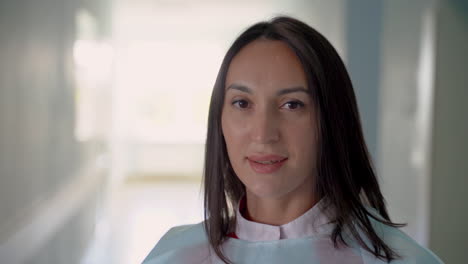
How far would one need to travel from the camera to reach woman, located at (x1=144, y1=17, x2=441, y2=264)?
51.7 inches

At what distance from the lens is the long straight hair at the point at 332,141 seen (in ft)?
4.32

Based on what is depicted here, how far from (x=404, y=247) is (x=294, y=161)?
35 centimetres

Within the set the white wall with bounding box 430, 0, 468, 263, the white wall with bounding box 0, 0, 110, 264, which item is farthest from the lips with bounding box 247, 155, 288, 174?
the white wall with bounding box 430, 0, 468, 263

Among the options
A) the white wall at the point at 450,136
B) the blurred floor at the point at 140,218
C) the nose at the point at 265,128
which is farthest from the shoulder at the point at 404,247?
the blurred floor at the point at 140,218

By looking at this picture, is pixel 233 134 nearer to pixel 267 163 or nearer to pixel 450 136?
pixel 267 163

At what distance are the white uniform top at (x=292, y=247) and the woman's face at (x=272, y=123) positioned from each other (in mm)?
108

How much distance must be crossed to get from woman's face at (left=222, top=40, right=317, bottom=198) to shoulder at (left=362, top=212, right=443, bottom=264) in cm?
26

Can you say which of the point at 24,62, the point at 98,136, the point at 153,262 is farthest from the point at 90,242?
the point at 153,262

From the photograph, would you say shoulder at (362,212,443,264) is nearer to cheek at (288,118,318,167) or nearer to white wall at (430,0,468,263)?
cheek at (288,118,318,167)

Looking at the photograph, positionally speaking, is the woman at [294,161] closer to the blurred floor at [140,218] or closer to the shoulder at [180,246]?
Answer: the shoulder at [180,246]

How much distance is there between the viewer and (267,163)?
4.32 feet

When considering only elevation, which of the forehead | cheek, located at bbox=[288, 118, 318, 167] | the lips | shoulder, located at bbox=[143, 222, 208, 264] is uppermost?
the forehead

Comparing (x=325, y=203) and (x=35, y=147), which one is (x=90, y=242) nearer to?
(x=35, y=147)

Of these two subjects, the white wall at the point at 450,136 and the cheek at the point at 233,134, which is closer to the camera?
the cheek at the point at 233,134
